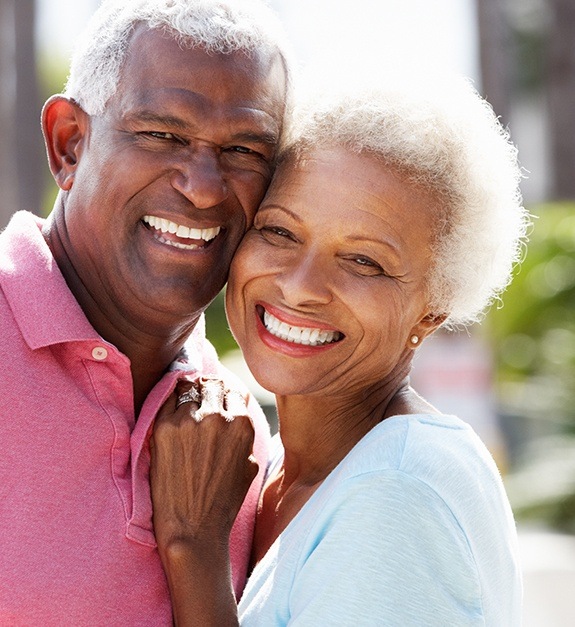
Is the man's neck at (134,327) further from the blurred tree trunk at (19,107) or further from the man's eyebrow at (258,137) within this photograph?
the blurred tree trunk at (19,107)

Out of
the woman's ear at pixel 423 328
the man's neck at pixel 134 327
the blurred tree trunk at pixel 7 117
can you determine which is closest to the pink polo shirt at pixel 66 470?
the man's neck at pixel 134 327

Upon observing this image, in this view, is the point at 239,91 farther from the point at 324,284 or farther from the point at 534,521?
the point at 534,521

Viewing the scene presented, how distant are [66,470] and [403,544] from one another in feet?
2.86

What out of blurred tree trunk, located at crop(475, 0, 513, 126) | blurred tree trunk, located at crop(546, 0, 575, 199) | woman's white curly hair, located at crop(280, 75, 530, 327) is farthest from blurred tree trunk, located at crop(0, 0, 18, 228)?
woman's white curly hair, located at crop(280, 75, 530, 327)

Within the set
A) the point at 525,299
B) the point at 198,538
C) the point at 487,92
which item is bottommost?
the point at 525,299

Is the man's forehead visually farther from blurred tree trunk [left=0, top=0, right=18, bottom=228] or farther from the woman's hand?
blurred tree trunk [left=0, top=0, right=18, bottom=228]

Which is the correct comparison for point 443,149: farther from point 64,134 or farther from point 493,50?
point 493,50

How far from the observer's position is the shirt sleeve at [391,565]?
2.67m

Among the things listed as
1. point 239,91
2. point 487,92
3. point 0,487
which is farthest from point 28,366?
point 487,92

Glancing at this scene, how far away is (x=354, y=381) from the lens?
3.32 m

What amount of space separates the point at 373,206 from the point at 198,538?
95 centimetres

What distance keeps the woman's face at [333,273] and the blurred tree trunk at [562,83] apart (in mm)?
12090

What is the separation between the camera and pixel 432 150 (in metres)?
3.11

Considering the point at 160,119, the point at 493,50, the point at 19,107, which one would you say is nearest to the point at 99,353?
the point at 160,119
